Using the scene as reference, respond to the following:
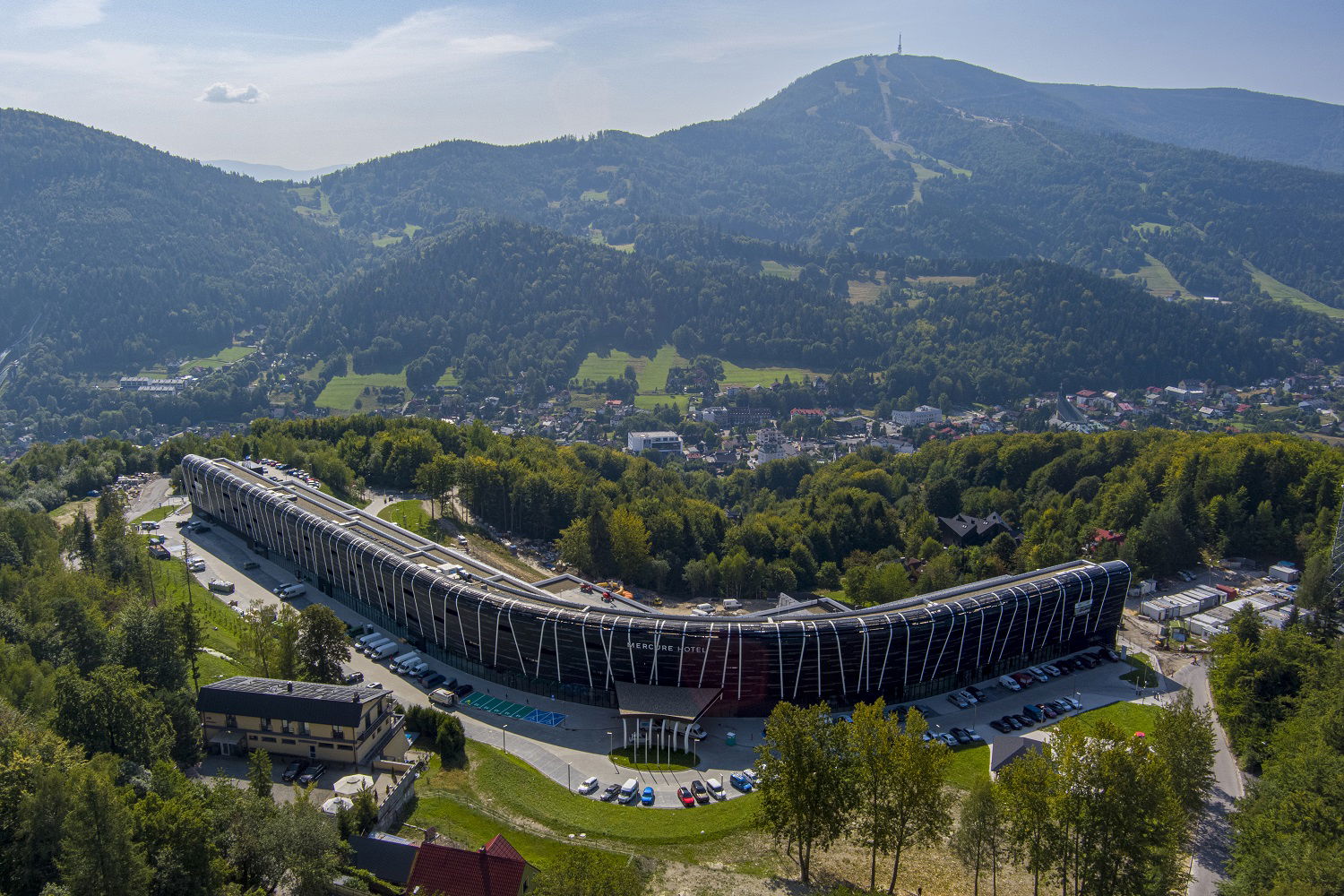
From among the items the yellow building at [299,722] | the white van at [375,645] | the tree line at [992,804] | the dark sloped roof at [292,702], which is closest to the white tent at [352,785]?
the yellow building at [299,722]

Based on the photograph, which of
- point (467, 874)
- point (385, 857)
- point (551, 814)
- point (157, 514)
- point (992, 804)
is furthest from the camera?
point (157, 514)

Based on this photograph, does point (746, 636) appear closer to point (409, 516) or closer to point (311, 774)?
point (311, 774)

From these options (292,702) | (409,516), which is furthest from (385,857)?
(409,516)

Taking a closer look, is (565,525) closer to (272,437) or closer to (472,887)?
(272,437)

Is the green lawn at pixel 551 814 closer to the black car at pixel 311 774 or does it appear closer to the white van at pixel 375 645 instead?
the black car at pixel 311 774

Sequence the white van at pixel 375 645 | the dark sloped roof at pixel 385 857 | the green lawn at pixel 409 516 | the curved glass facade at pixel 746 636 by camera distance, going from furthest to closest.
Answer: the green lawn at pixel 409 516, the white van at pixel 375 645, the curved glass facade at pixel 746 636, the dark sloped roof at pixel 385 857

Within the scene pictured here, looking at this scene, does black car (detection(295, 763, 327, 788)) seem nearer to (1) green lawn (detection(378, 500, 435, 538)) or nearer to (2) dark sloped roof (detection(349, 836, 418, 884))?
(2) dark sloped roof (detection(349, 836, 418, 884))
